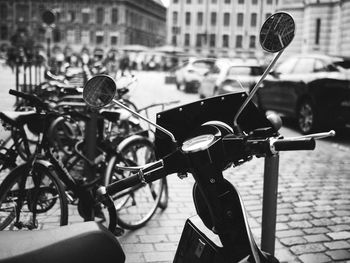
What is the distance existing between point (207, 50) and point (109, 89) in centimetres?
8033

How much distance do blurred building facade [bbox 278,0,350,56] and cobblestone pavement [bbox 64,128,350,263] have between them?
2436 centimetres

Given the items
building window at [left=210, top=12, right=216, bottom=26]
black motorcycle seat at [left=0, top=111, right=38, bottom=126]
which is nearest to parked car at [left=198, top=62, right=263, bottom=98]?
black motorcycle seat at [left=0, top=111, right=38, bottom=126]

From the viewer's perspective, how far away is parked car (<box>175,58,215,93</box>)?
22.1 meters

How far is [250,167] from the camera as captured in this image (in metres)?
7.40

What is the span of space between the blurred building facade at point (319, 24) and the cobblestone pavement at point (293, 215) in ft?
79.9

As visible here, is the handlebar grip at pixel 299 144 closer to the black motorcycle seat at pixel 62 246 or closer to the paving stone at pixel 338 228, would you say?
the black motorcycle seat at pixel 62 246

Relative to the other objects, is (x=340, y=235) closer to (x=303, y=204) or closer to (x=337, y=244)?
(x=337, y=244)

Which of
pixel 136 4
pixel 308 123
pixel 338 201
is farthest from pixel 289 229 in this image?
pixel 136 4

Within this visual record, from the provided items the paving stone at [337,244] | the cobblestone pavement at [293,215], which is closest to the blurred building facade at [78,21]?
the cobblestone pavement at [293,215]

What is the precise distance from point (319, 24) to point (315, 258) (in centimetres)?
3082

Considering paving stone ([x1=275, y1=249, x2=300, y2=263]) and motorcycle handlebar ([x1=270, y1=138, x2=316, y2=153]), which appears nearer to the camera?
motorcycle handlebar ([x1=270, y1=138, x2=316, y2=153])

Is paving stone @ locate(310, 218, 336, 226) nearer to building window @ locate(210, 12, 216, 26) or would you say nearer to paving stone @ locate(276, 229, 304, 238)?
paving stone @ locate(276, 229, 304, 238)

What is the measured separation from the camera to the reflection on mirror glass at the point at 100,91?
1.98 meters

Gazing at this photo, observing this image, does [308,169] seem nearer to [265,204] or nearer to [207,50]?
[265,204]
